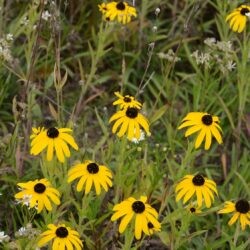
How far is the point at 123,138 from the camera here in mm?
2080

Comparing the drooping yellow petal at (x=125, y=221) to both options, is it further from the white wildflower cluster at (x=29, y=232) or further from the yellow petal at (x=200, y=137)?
the yellow petal at (x=200, y=137)

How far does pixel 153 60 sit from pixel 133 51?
12 cm

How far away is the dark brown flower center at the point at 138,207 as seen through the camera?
1.83 metres

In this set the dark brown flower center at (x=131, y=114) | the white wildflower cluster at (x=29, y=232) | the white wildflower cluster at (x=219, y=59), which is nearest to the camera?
the white wildflower cluster at (x=29, y=232)

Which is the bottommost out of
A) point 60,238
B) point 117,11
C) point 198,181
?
point 60,238

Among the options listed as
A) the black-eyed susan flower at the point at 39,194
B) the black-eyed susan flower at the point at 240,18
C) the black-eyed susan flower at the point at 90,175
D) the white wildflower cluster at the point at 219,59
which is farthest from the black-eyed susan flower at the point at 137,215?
the black-eyed susan flower at the point at 240,18

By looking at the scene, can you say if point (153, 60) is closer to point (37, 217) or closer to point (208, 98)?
point (208, 98)

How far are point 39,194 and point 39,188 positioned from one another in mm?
20

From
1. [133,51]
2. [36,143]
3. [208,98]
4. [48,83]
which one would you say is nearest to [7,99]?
[48,83]

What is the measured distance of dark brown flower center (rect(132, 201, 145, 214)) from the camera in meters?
1.83

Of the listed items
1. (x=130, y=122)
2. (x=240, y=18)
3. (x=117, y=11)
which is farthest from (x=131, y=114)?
(x=240, y=18)

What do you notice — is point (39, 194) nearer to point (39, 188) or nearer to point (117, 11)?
point (39, 188)

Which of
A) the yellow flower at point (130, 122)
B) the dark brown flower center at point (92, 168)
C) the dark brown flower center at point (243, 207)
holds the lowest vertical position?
the dark brown flower center at point (243, 207)

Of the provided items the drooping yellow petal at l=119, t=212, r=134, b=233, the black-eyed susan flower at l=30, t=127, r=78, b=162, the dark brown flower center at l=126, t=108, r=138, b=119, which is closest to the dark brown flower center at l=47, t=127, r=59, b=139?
the black-eyed susan flower at l=30, t=127, r=78, b=162
